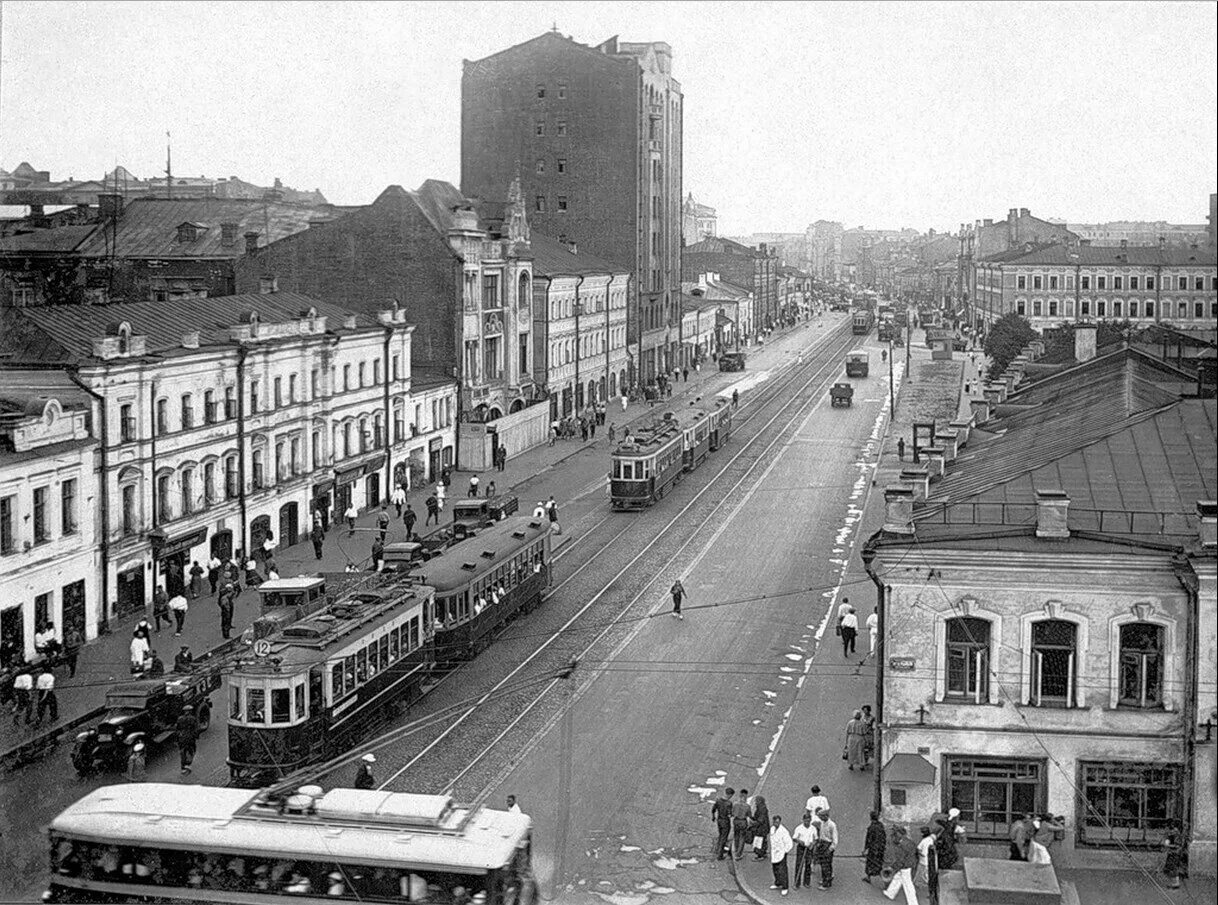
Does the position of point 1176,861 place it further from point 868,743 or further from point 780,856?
point 868,743

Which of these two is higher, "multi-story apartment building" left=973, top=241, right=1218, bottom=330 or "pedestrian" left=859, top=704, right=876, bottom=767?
"multi-story apartment building" left=973, top=241, right=1218, bottom=330

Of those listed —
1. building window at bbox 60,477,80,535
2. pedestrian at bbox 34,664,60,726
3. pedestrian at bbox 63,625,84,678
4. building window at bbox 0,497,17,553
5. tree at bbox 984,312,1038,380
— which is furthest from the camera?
tree at bbox 984,312,1038,380

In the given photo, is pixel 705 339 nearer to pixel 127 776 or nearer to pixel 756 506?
pixel 756 506

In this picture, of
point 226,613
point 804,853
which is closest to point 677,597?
point 226,613

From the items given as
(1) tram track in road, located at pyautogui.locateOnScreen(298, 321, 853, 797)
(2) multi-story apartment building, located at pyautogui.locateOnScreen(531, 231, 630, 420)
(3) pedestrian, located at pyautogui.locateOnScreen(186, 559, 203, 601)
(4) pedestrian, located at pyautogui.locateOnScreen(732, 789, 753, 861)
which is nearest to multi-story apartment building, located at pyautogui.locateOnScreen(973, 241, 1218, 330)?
(2) multi-story apartment building, located at pyautogui.locateOnScreen(531, 231, 630, 420)

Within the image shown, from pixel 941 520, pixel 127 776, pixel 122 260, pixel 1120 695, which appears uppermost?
pixel 122 260

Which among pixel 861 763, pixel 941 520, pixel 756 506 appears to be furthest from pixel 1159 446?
pixel 756 506

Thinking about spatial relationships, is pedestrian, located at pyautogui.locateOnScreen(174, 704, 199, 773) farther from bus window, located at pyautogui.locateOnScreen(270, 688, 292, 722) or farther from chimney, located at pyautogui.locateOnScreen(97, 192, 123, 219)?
chimney, located at pyautogui.locateOnScreen(97, 192, 123, 219)
